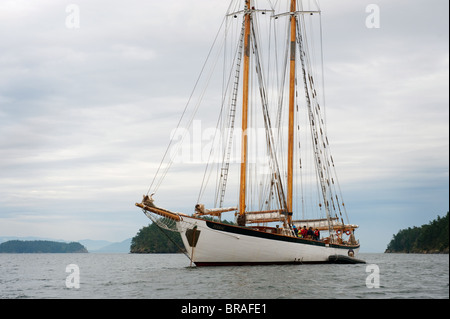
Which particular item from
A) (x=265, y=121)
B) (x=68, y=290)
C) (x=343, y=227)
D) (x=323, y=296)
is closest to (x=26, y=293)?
(x=68, y=290)

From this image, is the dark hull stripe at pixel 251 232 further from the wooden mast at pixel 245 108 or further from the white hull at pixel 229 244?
the wooden mast at pixel 245 108

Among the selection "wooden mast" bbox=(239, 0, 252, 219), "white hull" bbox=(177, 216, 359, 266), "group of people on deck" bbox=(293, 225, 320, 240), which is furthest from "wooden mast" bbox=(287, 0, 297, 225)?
Answer: "white hull" bbox=(177, 216, 359, 266)

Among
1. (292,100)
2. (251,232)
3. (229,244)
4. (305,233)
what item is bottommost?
(229,244)

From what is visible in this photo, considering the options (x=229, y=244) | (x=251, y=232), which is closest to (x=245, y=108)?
(x=251, y=232)

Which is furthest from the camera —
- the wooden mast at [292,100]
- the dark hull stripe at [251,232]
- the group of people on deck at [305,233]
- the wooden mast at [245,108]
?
the wooden mast at [292,100]

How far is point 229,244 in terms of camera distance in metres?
44.5

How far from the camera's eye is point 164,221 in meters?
45.2

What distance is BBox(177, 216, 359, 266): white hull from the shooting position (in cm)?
4406

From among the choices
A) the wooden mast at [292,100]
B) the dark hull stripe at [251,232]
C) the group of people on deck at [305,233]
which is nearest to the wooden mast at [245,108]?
the dark hull stripe at [251,232]

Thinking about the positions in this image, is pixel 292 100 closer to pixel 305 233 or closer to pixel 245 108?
pixel 245 108

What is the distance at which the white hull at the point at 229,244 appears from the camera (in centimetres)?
4406
